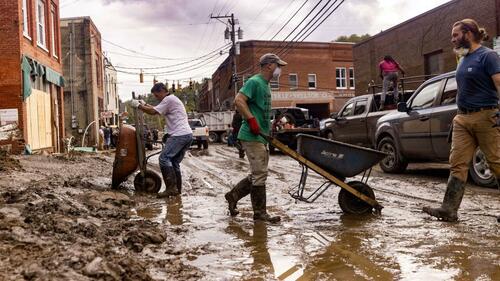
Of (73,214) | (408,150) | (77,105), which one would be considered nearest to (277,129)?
(408,150)

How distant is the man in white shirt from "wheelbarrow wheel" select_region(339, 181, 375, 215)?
2851 mm

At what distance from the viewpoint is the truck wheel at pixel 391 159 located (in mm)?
10422

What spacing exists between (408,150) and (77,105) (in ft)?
98.7

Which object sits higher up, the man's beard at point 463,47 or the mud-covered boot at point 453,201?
the man's beard at point 463,47

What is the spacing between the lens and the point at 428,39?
24.4 m

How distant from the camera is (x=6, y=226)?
162 inches

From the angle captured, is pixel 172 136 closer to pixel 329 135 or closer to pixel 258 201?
pixel 258 201

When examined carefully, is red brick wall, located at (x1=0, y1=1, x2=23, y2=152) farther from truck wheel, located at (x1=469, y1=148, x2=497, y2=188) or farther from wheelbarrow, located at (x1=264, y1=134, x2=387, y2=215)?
truck wheel, located at (x1=469, y1=148, x2=497, y2=188)

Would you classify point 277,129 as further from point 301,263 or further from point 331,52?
point 331,52

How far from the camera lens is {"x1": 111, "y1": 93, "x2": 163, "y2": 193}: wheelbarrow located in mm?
7832

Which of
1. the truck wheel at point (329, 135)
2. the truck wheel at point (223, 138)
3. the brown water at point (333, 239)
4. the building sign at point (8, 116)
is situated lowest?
the brown water at point (333, 239)

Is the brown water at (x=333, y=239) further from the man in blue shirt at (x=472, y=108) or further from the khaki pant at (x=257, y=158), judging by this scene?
the khaki pant at (x=257, y=158)

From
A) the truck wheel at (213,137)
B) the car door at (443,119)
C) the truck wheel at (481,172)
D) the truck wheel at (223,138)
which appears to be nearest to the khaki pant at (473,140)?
the truck wheel at (481,172)

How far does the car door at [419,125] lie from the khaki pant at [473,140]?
3822 millimetres
